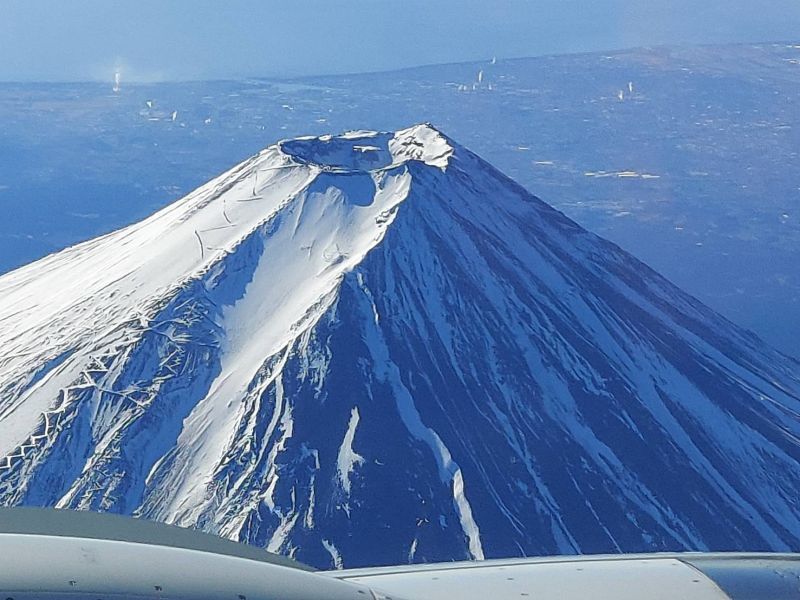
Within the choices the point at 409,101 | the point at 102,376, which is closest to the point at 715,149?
the point at 409,101

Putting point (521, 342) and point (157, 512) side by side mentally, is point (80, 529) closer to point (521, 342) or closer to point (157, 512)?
point (157, 512)

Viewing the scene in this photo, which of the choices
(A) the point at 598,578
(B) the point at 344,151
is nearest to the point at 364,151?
(B) the point at 344,151

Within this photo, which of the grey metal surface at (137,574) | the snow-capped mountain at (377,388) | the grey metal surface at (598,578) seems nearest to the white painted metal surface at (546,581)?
the grey metal surface at (598,578)

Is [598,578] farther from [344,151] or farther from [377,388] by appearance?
[344,151]

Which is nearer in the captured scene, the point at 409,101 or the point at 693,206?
the point at 693,206

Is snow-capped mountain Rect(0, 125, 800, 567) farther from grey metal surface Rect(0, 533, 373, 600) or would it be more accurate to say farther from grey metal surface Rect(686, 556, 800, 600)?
grey metal surface Rect(0, 533, 373, 600)

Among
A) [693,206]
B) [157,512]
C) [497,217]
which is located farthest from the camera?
[693,206]
